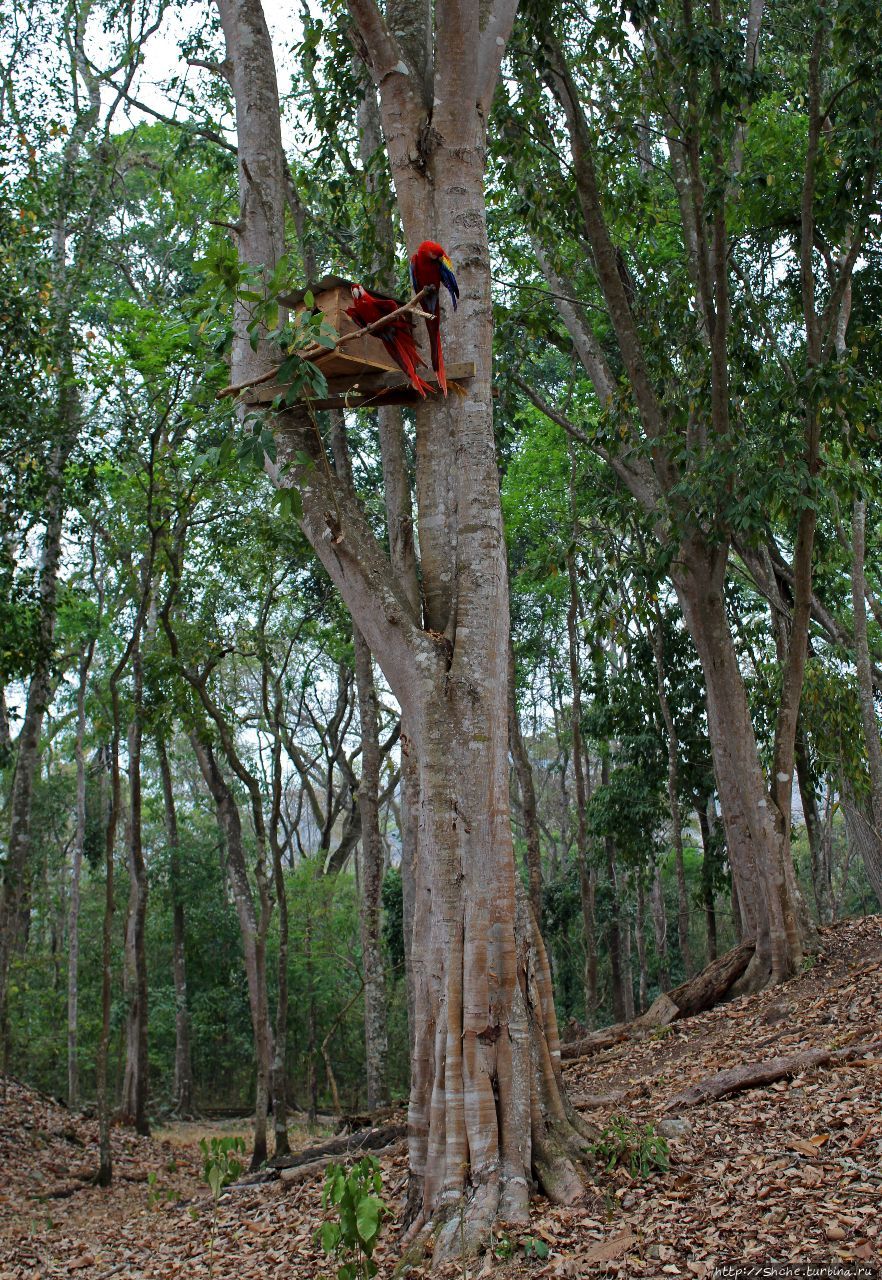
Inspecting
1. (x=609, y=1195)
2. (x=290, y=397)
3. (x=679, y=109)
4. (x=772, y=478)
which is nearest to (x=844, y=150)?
(x=679, y=109)

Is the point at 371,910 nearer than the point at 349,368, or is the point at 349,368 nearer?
the point at 349,368

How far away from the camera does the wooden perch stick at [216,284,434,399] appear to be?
427 cm

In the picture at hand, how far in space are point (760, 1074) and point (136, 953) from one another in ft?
26.8

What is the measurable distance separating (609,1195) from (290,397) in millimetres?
3541

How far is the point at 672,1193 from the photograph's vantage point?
4184mm

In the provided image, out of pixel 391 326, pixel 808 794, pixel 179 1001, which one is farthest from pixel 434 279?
pixel 179 1001

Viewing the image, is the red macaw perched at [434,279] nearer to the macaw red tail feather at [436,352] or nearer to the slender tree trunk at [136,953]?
the macaw red tail feather at [436,352]

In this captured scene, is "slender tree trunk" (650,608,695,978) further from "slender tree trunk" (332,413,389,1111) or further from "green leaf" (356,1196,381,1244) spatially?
"green leaf" (356,1196,381,1244)

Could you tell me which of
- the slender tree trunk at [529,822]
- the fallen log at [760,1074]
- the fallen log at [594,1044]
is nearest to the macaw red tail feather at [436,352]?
the fallen log at [760,1074]

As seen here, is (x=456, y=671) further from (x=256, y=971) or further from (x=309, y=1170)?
(x=256, y=971)

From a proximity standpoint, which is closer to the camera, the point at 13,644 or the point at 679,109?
the point at 679,109

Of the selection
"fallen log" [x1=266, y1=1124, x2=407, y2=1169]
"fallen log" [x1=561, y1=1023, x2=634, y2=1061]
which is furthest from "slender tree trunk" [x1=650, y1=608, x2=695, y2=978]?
"fallen log" [x1=266, y1=1124, x2=407, y2=1169]

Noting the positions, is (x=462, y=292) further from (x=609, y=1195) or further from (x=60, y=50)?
(x=60, y=50)

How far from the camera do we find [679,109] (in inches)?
318
